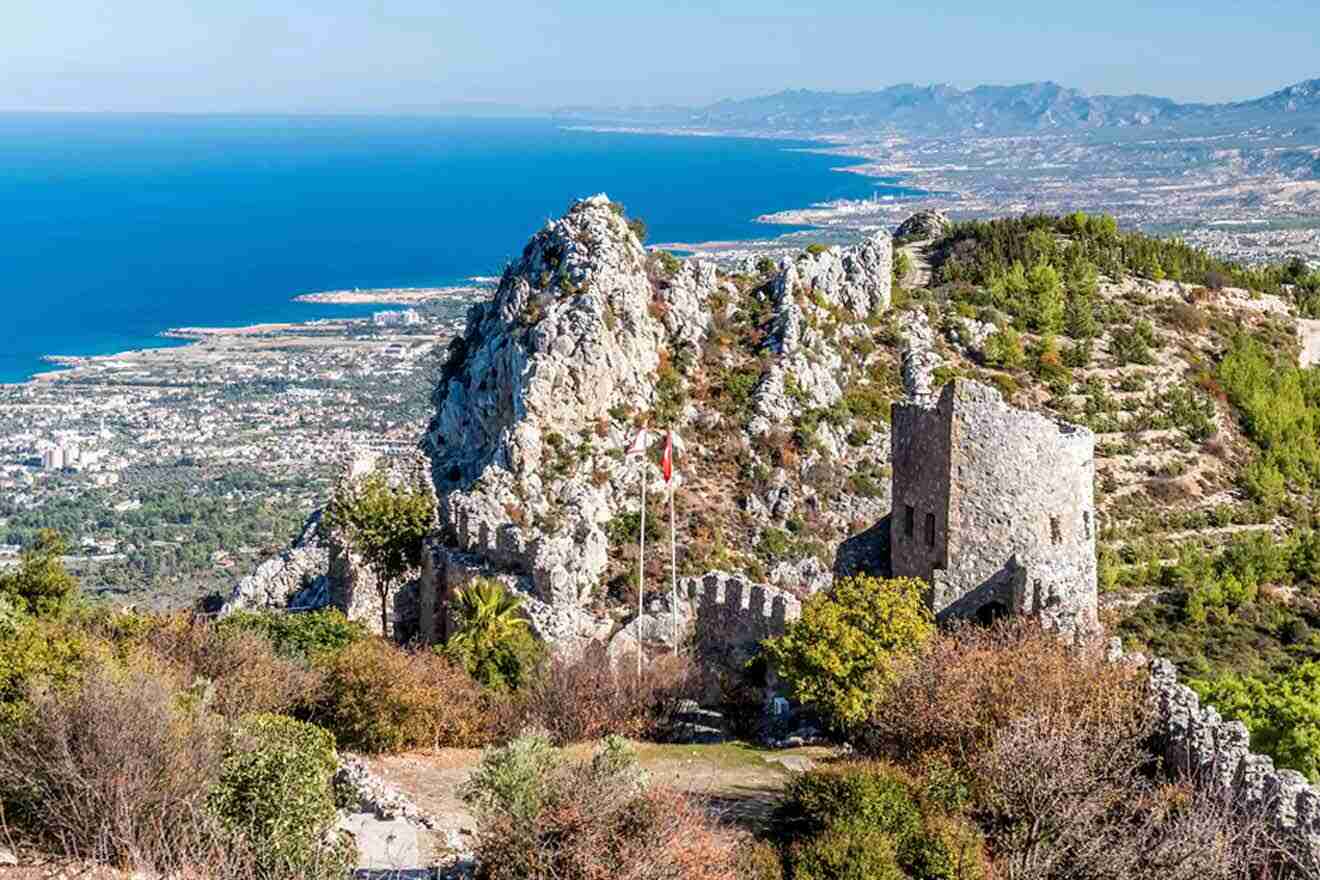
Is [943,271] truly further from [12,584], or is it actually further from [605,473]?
[12,584]

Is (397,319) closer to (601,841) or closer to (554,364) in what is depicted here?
(554,364)

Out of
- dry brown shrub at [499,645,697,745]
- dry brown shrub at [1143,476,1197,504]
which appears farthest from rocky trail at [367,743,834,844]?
dry brown shrub at [1143,476,1197,504]

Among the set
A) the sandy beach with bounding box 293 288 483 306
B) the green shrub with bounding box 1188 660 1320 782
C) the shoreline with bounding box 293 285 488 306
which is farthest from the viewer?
the sandy beach with bounding box 293 288 483 306

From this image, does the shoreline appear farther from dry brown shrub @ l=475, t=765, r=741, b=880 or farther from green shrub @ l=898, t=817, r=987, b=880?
dry brown shrub @ l=475, t=765, r=741, b=880

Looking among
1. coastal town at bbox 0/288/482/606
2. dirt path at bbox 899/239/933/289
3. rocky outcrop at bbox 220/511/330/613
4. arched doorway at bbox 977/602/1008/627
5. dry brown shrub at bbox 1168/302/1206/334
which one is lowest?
coastal town at bbox 0/288/482/606

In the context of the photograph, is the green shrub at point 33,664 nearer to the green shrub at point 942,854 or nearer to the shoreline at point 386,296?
the green shrub at point 942,854

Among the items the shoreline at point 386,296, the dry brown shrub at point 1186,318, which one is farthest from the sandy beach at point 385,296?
the dry brown shrub at point 1186,318

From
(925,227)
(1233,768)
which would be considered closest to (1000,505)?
(1233,768)
